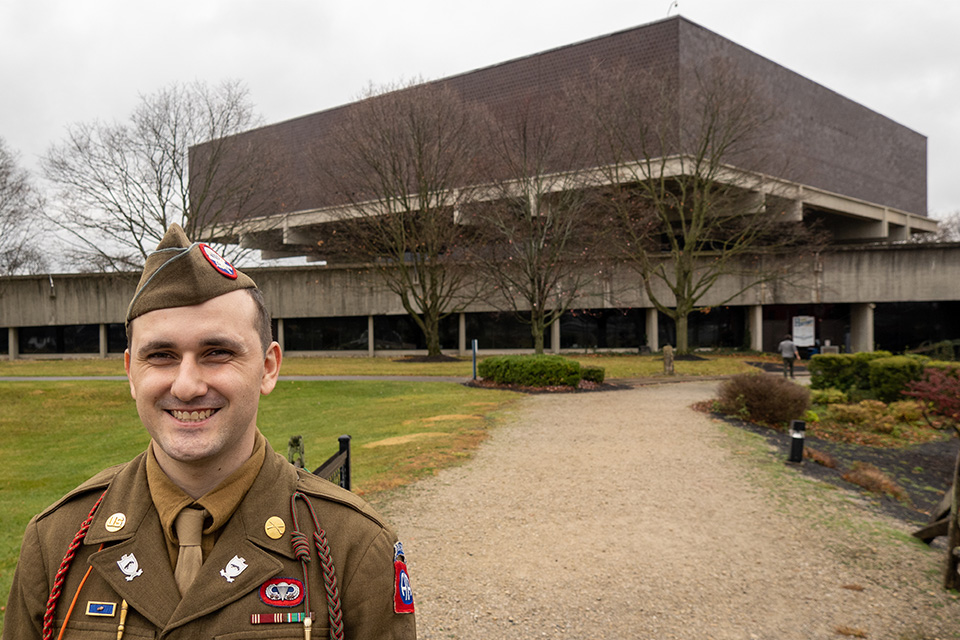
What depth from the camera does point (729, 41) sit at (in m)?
36.3

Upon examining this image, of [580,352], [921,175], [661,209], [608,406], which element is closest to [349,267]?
[580,352]

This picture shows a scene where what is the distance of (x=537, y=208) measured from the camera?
80.6 feet

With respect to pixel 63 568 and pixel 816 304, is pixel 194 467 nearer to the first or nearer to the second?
pixel 63 568

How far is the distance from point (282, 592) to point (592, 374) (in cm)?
2004

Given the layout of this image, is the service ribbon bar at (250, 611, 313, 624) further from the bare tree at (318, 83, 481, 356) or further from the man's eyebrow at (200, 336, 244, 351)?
the bare tree at (318, 83, 481, 356)

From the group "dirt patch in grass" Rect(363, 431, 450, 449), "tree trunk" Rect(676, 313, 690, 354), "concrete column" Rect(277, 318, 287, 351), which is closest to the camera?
"dirt patch in grass" Rect(363, 431, 450, 449)

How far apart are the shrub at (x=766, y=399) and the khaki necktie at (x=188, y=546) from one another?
14415 millimetres

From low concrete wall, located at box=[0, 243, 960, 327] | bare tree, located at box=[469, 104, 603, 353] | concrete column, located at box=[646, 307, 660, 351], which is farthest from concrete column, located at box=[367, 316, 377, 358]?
concrete column, located at box=[646, 307, 660, 351]

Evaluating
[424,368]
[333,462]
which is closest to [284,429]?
[333,462]

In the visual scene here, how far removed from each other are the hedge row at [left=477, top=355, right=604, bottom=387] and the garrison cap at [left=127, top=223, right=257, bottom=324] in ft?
62.5

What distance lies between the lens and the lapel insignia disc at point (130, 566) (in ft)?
5.29

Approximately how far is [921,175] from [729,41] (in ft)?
98.4

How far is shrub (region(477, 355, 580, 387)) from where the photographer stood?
810 inches

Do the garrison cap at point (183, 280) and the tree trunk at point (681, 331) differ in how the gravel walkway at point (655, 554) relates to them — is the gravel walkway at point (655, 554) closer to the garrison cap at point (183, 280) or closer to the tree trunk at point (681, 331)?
the garrison cap at point (183, 280)
